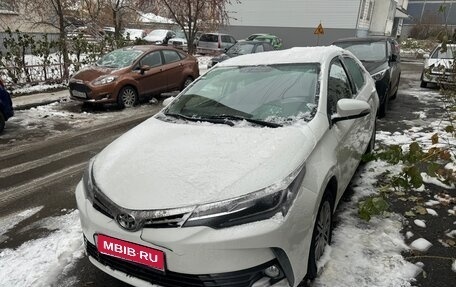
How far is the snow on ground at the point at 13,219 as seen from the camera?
366 centimetres

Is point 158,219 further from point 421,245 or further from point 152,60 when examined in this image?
point 152,60

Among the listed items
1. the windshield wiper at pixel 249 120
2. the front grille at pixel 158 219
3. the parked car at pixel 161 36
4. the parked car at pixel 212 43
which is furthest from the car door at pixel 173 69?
the parked car at pixel 161 36

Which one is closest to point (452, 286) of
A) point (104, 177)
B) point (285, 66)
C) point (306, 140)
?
point (306, 140)

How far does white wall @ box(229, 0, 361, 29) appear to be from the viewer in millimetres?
30062

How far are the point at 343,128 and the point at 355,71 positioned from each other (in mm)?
1510

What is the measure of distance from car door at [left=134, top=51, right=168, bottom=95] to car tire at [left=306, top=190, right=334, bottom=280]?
7.58m

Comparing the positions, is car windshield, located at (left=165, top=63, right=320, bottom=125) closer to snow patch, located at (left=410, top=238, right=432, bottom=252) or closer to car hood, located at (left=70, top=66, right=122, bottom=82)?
snow patch, located at (left=410, top=238, right=432, bottom=252)

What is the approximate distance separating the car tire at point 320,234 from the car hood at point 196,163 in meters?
0.46

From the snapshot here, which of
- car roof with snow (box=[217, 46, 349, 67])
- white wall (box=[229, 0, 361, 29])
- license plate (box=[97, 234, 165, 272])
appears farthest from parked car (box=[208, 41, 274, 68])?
white wall (box=[229, 0, 361, 29])

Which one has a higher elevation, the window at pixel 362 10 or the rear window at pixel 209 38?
the window at pixel 362 10

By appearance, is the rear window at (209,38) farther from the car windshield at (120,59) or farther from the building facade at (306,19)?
the car windshield at (120,59)

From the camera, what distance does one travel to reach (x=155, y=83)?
396 inches

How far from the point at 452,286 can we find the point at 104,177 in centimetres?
265

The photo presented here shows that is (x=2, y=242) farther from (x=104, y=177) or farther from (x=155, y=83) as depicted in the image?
(x=155, y=83)
